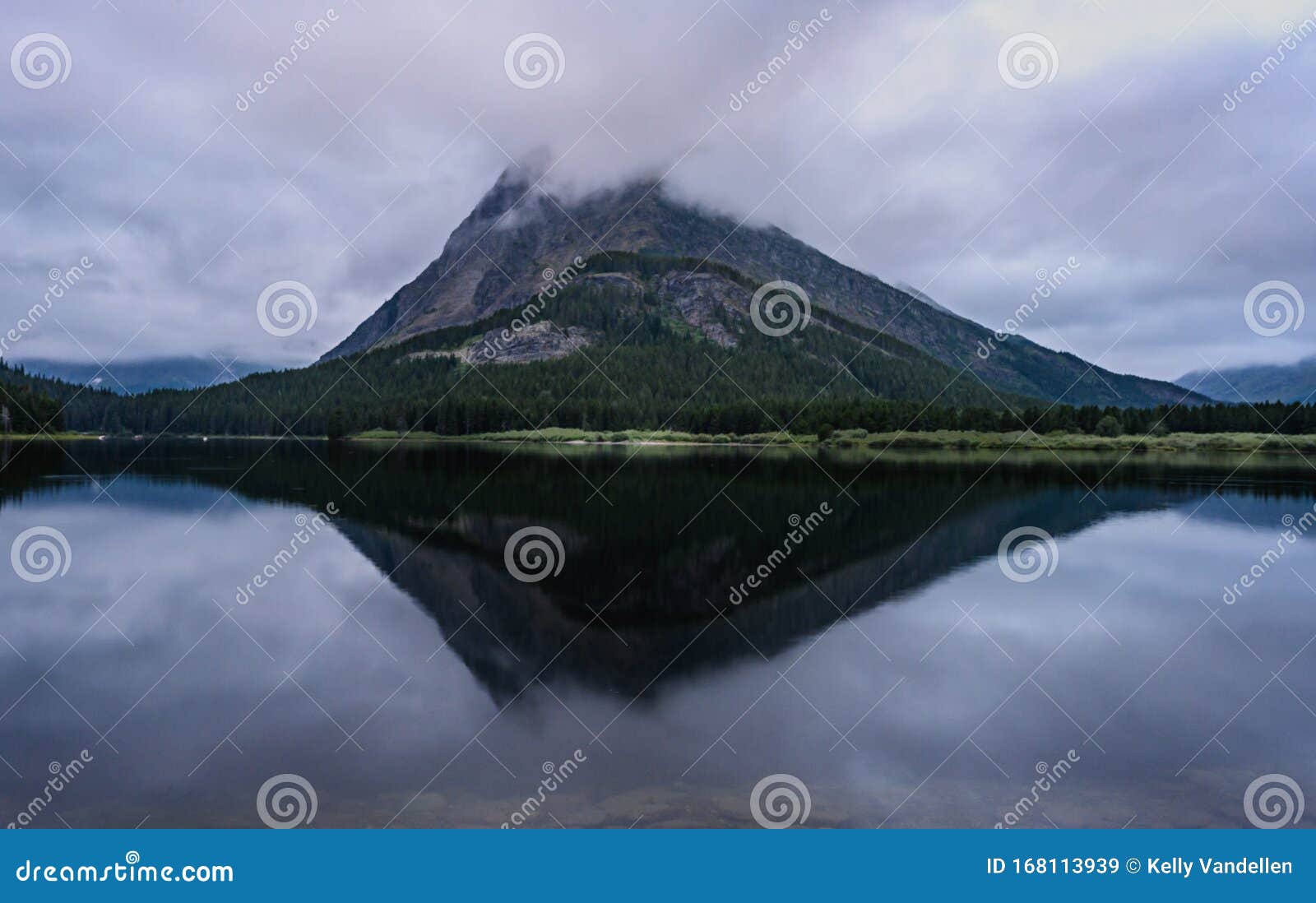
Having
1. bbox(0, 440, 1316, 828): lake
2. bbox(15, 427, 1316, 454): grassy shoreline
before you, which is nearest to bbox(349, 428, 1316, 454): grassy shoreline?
bbox(15, 427, 1316, 454): grassy shoreline

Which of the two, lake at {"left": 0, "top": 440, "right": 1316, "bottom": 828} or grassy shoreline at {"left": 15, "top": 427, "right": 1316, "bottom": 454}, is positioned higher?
grassy shoreline at {"left": 15, "top": 427, "right": 1316, "bottom": 454}

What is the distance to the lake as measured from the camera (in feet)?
35.9

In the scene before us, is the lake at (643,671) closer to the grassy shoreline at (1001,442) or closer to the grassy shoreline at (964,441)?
the grassy shoreline at (964,441)

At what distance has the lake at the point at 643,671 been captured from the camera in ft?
35.9

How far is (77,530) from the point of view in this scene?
32812 millimetres

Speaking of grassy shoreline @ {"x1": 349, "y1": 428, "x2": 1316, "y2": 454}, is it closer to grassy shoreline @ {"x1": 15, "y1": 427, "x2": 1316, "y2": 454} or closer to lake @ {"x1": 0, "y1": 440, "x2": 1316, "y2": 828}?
grassy shoreline @ {"x1": 15, "y1": 427, "x2": 1316, "y2": 454}

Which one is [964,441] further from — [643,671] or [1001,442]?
[643,671]

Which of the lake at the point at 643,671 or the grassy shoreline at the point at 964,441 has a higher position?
the grassy shoreline at the point at 964,441

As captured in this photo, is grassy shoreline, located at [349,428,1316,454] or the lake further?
grassy shoreline, located at [349,428,1316,454]

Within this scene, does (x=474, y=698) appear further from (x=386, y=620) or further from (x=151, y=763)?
(x=386, y=620)

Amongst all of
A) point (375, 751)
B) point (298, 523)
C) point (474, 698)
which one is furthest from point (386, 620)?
point (298, 523)

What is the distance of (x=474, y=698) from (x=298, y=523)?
82.9 feet

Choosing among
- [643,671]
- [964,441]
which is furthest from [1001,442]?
[643,671]

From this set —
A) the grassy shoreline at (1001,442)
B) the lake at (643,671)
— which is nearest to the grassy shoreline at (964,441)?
the grassy shoreline at (1001,442)
